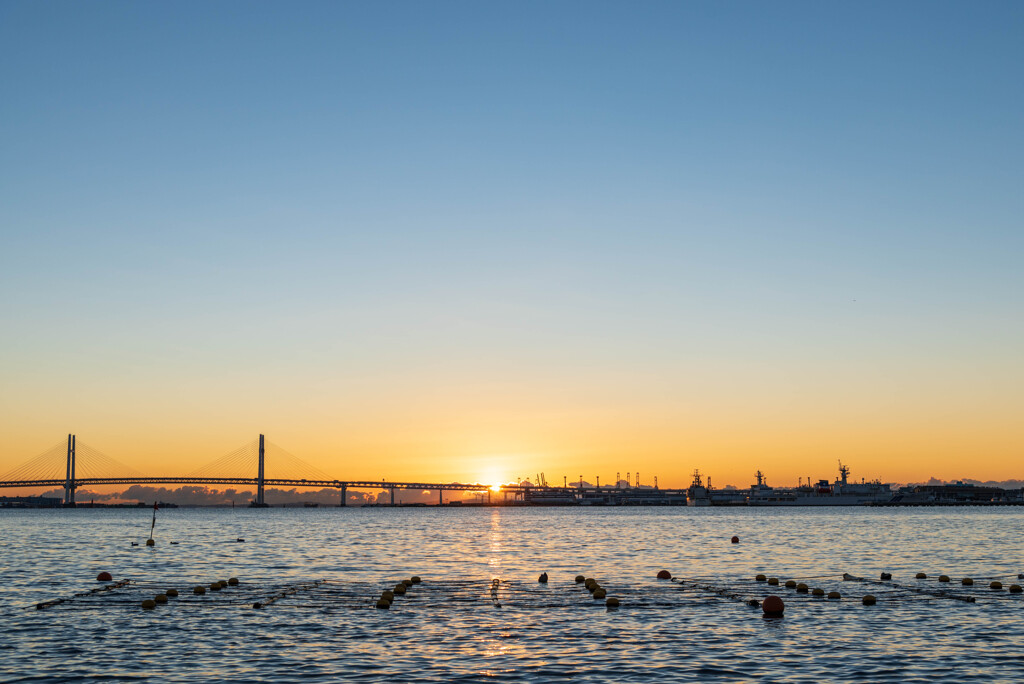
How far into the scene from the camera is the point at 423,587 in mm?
51562

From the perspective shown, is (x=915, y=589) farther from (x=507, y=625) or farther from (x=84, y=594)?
(x=84, y=594)

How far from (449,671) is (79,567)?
49.5 m

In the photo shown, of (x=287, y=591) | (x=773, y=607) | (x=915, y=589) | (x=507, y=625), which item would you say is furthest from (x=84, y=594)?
(x=915, y=589)

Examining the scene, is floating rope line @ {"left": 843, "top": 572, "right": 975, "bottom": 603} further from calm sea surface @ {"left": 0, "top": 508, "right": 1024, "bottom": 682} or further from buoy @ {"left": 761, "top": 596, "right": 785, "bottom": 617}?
buoy @ {"left": 761, "top": 596, "right": 785, "bottom": 617}

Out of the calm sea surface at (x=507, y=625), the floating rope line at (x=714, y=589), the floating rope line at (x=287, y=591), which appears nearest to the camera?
the calm sea surface at (x=507, y=625)

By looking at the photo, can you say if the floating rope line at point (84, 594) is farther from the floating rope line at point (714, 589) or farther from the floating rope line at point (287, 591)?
the floating rope line at point (714, 589)

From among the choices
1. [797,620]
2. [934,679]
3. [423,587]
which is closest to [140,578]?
[423,587]

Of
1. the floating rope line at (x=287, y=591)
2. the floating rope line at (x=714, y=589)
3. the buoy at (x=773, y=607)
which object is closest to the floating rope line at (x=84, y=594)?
the floating rope line at (x=287, y=591)

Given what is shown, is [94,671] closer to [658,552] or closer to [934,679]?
[934,679]

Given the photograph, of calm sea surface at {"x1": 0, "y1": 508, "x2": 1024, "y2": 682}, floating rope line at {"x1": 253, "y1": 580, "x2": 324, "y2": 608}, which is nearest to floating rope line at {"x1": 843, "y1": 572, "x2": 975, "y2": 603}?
calm sea surface at {"x1": 0, "y1": 508, "x2": 1024, "y2": 682}

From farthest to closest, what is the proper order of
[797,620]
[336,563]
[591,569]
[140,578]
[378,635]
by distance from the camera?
[336,563], [591,569], [140,578], [797,620], [378,635]

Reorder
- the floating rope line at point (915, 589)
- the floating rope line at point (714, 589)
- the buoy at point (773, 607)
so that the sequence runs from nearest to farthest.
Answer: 1. the buoy at point (773, 607)
2. the floating rope line at point (714, 589)
3. the floating rope line at point (915, 589)

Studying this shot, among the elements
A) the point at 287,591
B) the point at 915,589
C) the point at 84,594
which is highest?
the point at 84,594

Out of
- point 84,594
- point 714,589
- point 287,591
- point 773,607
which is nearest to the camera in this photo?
point 773,607
